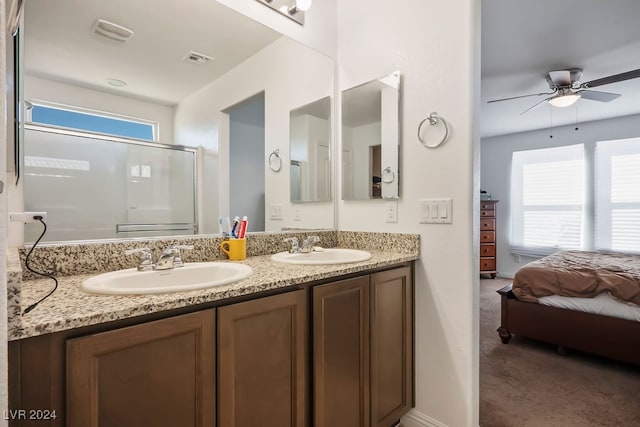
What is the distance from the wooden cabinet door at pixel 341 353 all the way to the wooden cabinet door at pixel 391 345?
2.3 inches

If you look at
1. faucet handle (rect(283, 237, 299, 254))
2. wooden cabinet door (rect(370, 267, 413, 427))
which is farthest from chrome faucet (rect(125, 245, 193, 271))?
wooden cabinet door (rect(370, 267, 413, 427))

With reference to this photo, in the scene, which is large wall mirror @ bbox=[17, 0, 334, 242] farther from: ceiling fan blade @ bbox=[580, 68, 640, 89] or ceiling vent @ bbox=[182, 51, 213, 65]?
ceiling fan blade @ bbox=[580, 68, 640, 89]

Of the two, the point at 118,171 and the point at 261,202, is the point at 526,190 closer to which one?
the point at 261,202

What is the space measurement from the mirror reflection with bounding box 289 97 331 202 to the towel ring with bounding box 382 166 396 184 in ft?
1.34

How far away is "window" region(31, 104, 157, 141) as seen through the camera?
43.4 inches

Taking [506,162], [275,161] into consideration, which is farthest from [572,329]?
[506,162]

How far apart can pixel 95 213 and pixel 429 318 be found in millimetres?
1512

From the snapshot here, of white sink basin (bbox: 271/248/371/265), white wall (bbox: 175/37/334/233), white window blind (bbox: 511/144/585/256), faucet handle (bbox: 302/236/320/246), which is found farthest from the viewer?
white window blind (bbox: 511/144/585/256)

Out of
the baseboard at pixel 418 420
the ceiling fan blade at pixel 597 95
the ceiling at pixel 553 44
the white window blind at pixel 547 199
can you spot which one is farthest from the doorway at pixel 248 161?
the white window blind at pixel 547 199

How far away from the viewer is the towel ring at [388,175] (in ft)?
5.68

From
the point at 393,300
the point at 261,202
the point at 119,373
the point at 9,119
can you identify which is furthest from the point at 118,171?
the point at 393,300

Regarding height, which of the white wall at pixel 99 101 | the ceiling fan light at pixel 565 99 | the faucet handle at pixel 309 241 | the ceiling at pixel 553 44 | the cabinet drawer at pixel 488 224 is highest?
the ceiling at pixel 553 44

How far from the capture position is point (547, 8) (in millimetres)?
2059

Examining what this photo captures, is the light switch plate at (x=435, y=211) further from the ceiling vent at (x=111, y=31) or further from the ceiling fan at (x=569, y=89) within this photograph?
the ceiling fan at (x=569, y=89)
